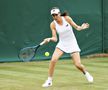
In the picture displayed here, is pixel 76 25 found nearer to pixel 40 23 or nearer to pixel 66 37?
pixel 66 37

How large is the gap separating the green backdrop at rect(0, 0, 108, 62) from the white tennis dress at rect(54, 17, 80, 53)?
22.3 feet

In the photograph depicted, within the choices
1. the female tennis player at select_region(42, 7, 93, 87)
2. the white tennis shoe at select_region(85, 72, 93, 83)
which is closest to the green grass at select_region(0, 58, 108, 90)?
the white tennis shoe at select_region(85, 72, 93, 83)

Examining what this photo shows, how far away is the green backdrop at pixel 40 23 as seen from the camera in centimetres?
1595

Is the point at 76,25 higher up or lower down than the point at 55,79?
higher up

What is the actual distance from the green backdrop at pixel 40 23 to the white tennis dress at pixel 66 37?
6803 millimetres

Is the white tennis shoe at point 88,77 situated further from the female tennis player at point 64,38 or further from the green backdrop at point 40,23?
the green backdrop at point 40,23

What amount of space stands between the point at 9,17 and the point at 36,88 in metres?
7.22

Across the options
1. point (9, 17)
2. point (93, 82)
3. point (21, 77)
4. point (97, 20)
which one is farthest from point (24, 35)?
point (93, 82)

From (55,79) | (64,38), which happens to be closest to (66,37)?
(64,38)

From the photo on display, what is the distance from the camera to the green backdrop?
628 inches

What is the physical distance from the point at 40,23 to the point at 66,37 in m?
7.45

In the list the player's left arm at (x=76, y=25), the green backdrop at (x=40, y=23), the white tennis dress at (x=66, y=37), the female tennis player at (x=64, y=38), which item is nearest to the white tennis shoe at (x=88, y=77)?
the female tennis player at (x=64, y=38)

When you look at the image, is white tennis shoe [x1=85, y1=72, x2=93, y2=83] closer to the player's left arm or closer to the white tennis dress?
the white tennis dress

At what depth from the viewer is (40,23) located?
1670 cm
